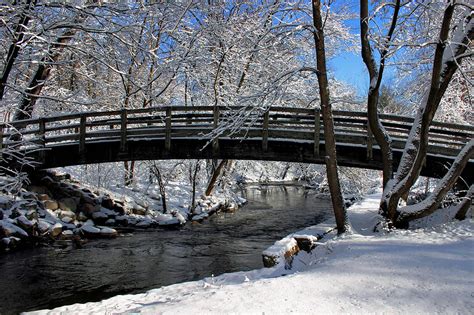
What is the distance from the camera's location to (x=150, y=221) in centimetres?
1440

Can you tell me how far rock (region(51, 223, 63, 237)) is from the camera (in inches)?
446

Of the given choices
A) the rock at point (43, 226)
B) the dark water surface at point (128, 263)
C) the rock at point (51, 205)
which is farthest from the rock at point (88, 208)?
the dark water surface at point (128, 263)

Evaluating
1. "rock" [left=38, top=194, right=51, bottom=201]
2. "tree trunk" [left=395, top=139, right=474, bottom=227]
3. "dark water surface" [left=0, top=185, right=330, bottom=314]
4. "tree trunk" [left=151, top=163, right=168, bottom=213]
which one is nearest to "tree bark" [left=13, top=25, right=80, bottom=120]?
"rock" [left=38, top=194, right=51, bottom=201]

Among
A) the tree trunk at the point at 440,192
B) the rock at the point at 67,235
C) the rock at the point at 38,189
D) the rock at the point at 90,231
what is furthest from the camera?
the rock at the point at 38,189

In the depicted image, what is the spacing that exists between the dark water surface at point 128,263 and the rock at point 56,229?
111cm

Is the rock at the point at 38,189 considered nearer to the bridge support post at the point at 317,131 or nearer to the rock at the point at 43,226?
the rock at the point at 43,226

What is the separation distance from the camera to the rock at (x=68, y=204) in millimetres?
13203

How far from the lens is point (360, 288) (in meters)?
4.13

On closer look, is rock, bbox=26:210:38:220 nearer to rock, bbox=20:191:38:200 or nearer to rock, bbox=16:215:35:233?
rock, bbox=16:215:35:233

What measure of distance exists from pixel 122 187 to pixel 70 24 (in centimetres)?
1268

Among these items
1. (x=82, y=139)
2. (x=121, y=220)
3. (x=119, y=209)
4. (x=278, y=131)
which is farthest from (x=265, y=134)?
(x=119, y=209)

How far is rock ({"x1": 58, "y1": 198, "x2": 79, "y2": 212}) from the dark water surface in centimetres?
256

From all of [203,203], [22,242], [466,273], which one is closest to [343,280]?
[466,273]

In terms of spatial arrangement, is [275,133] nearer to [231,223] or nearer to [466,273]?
[231,223]
